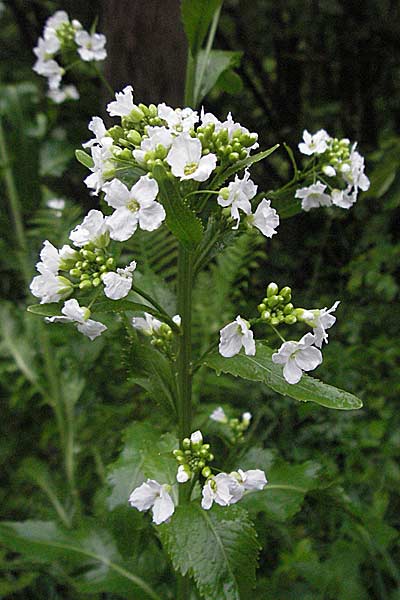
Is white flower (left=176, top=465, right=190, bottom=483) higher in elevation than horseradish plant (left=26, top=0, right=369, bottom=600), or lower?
lower

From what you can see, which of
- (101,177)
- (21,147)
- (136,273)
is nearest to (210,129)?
(101,177)

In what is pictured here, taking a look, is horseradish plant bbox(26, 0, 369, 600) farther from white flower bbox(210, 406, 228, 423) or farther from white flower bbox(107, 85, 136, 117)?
white flower bbox(210, 406, 228, 423)

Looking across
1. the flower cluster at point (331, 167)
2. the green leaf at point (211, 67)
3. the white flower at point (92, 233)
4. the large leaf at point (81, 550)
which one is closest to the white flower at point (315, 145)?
the flower cluster at point (331, 167)

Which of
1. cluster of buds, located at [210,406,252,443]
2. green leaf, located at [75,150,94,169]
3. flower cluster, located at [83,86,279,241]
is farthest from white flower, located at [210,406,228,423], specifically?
green leaf, located at [75,150,94,169]

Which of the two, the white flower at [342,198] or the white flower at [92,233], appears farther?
the white flower at [342,198]

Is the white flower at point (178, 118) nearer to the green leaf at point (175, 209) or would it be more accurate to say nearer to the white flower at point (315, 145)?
the green leaf at point (175, 209)

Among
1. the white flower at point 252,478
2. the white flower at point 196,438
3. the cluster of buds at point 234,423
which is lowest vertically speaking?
the cluster of buds at point 234,423

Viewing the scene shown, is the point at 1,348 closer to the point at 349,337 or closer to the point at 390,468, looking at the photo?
the point at 349,337

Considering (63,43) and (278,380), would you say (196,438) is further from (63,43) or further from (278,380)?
(63,43)
